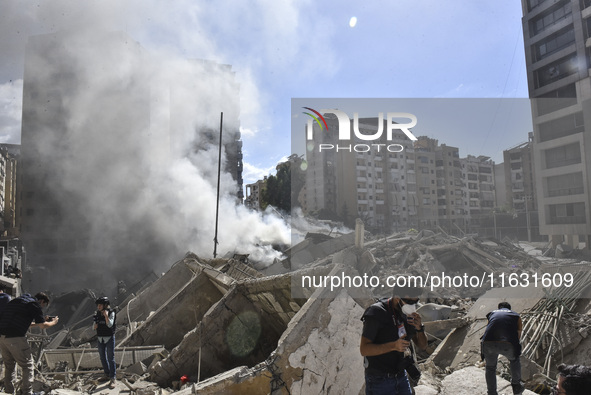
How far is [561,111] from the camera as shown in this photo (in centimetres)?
1423

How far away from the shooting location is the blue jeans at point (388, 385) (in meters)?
2.48

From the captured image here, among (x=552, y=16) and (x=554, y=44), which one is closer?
(x=552, y=16)

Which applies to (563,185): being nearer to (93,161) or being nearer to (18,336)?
(18,336)

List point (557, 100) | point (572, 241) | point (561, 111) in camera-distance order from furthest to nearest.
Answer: point (557, 100) < point (561, 111) < point (572, 241)

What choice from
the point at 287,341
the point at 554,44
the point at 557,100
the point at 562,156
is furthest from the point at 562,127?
the point at 287,341

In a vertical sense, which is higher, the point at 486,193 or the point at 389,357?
the point at 486,193

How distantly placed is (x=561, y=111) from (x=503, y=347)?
45.6 feet

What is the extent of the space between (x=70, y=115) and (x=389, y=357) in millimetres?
25271

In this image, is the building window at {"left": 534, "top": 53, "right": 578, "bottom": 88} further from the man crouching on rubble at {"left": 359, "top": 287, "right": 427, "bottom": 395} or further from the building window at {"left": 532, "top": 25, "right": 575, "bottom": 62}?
the man crouching on rubble at {"left": 359, "top": 287, "right": 427, "bottom": 395}

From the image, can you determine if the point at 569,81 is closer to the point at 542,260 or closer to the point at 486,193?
the point at 542,260

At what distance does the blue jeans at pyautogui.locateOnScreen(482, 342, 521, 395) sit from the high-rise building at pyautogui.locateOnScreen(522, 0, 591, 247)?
27.7 ft

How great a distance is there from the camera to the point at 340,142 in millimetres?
6988

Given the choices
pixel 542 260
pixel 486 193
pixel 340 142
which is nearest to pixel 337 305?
pixel 340 142

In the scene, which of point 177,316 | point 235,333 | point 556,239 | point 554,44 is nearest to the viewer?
point 235,333
